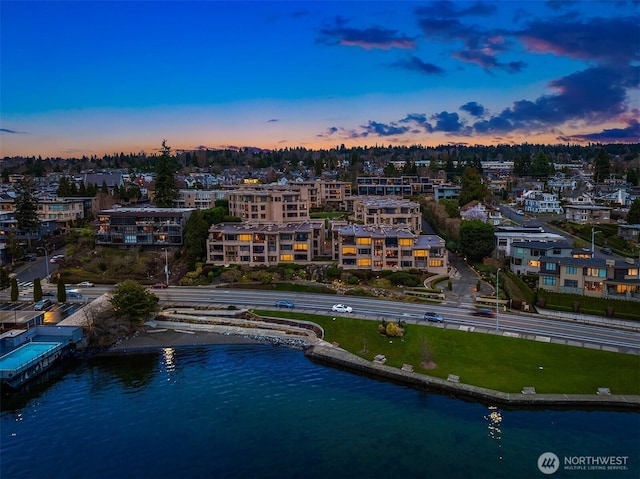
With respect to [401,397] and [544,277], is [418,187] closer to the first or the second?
[544,277]

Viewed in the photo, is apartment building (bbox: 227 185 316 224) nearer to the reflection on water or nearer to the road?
the road

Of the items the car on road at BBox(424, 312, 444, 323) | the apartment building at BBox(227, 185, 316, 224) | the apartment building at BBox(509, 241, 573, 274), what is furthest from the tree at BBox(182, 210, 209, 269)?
the apartment building at BBox(509, 241, 573, 274)

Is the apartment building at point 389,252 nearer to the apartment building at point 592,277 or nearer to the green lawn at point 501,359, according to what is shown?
the apartment building at point 592,277

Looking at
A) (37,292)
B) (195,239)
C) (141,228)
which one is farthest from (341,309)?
(141,228)

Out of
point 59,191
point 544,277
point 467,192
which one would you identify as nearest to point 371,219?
point 467,192

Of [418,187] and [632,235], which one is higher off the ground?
[418,187]

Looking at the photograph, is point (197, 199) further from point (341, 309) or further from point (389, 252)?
point (341, 309)
